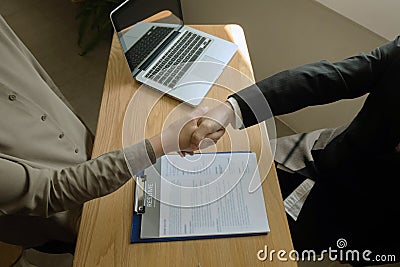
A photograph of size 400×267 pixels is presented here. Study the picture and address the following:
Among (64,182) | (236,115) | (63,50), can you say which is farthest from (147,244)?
(63,50)

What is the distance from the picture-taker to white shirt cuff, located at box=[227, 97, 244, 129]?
0.88 meters

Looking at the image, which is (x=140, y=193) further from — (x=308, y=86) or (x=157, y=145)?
(x=308, y=86)

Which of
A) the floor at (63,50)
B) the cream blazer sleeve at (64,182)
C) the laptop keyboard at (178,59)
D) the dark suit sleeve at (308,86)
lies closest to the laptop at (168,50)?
the laptop keyboard at (178,59)

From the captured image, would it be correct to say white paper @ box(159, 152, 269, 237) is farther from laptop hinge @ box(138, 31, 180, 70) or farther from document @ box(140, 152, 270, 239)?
laptop hinge @ box(138, 31, 180, 70)

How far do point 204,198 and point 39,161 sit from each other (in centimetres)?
36

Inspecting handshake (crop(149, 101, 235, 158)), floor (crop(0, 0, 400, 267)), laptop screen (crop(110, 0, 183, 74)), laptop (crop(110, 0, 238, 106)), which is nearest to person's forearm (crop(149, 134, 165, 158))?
handshake (crop(149, 101, 235, 158))

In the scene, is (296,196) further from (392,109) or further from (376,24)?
(376,24)

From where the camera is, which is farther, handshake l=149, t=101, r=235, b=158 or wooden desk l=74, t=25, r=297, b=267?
handshake l=149, t=101, r=235, b=158

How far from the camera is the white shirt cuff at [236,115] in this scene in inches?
34.6

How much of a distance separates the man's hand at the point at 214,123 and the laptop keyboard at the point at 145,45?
0.27m

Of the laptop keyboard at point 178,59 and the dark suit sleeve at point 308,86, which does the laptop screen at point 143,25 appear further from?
the dark suit sleeve at point 308,86

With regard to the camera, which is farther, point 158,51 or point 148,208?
point 158,51

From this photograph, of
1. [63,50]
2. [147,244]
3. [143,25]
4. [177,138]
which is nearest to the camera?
[147,244]

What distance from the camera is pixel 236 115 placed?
879 millimetres
